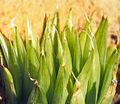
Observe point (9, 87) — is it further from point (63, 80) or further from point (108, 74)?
point (108, 74)

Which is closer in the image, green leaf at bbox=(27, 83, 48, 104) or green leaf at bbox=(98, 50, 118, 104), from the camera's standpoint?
green leaf at bbox=(27, 83, 48, 104)

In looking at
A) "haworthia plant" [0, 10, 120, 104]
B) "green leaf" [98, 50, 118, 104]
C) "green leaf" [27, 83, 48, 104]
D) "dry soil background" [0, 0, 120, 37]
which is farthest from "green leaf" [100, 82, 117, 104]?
"dry soil background" [0, 0, 120, 37]

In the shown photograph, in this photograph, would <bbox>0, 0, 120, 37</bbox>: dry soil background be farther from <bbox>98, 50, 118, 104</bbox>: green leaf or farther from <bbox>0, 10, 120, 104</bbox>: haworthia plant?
<bbox>98, 50, 118, 104</bbox>: green leaf

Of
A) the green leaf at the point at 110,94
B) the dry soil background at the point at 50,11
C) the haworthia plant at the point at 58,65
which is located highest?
the dry soil background at the point at 50,11

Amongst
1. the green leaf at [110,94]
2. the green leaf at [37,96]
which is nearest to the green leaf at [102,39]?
the green leaf at [110,94]

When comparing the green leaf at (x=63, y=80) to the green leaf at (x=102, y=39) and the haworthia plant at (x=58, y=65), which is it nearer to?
the haworthia plant at (x=58, y=65)

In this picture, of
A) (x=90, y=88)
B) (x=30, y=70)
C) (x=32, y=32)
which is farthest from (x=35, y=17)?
(x=90, y=88)
